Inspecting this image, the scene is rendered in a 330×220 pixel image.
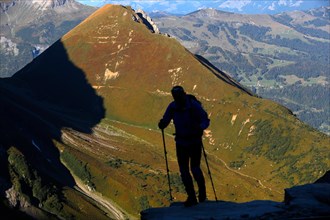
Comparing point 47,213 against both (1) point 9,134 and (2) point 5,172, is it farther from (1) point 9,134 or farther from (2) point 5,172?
(1) point 9,134

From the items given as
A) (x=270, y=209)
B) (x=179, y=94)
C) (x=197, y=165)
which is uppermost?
(x=179, y=94)

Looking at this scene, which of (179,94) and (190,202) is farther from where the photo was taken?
(190,202)

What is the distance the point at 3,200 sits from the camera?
463 ft

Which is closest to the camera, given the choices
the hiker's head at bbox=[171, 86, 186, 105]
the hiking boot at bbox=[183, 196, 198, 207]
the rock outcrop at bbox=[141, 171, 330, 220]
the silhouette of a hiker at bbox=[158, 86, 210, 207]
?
the rock outcrop at bbox=[141, 171, 330, 220]

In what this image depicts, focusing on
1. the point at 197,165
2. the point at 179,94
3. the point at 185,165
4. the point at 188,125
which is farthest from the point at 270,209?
the point at 179,94

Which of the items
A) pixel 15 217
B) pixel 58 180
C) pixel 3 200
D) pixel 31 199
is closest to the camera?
pixel 15 217

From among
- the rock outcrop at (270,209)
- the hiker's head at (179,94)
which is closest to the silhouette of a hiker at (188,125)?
the hiker's head at (179,94)

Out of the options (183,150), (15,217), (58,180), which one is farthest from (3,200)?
(183,150)

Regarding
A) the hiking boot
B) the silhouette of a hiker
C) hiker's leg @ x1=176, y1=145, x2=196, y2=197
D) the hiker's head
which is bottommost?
the hiking boot

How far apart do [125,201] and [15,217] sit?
67250 millimetres

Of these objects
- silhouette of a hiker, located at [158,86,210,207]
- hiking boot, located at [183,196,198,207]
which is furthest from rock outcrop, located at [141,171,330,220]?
silhouette of a hiker, located at [158,86,210,207]

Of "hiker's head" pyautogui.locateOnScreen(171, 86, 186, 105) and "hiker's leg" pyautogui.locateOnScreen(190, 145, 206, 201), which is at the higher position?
"hiker's head" pyautogui.locateOnScreen(171, 86, 186, 105)

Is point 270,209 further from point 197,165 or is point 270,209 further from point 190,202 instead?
point 197,165

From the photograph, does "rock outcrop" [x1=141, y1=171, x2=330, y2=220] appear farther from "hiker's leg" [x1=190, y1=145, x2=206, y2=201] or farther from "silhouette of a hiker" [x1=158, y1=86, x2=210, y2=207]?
"silhouette of a hiker" [x1=158, y1=86, x2=210, y2=207]
